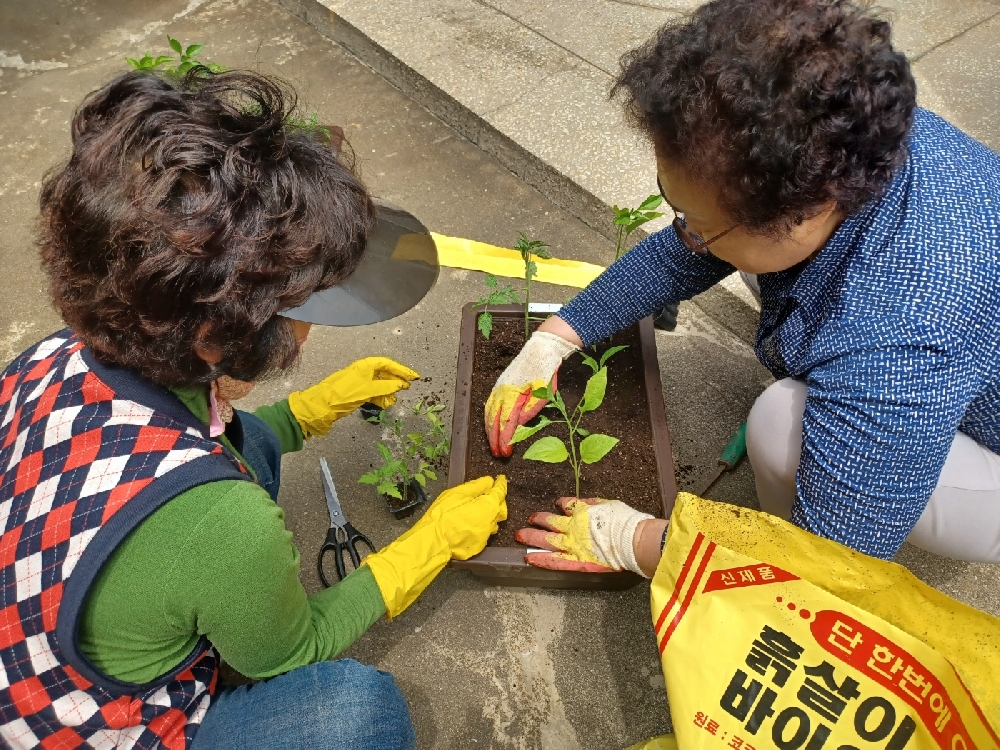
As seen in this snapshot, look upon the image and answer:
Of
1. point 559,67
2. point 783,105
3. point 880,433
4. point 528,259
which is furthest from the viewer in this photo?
point 559,67

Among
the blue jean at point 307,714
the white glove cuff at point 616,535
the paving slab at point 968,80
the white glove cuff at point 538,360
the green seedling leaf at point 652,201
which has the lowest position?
the blue jean at point 307,714

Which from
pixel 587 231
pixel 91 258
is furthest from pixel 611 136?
pixel 91 258

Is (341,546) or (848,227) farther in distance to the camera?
(341,546)

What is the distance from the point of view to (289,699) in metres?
1.24

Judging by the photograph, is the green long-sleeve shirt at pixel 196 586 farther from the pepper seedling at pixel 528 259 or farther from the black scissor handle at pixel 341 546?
the pepper seedling at pixel 528 259

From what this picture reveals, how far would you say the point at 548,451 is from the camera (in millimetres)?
1420

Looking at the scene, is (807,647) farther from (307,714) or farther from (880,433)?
(307,714)

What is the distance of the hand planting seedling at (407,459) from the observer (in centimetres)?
170

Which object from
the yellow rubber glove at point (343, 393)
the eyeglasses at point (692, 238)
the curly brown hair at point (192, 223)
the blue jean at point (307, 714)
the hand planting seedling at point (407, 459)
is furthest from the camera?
the yellow rubber glove at point (343, 393)

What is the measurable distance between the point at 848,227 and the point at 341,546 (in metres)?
1.26

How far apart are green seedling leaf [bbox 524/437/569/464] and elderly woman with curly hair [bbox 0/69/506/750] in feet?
1.58

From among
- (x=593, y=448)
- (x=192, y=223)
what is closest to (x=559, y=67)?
(x=593, y=448)

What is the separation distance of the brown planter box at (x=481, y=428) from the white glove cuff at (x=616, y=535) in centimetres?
11

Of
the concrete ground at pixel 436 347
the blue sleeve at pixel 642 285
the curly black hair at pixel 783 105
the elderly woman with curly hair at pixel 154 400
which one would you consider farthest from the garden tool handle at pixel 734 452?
the elderly woman with curly hair at pixel 154 400
